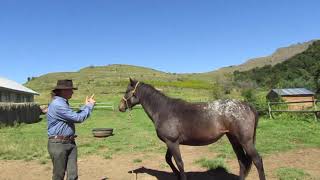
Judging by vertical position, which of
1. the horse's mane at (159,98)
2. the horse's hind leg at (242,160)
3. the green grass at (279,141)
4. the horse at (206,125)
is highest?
the horse's mane at (159,98)

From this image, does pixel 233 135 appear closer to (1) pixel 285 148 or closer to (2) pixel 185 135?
(2) pixel 185 135

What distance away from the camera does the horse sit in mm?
8023

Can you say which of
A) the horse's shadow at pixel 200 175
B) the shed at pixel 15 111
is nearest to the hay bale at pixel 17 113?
the shed at pixel 15 111

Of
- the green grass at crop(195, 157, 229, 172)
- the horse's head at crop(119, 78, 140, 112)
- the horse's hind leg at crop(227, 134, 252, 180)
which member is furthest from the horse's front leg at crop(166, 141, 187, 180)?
the green grass at crop(195, 157, 229, 172)

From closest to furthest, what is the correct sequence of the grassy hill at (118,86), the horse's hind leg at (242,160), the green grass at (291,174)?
the horse's hind leg at (242,160)
the green grass at (291,174)
the grassy hill at (118,86)

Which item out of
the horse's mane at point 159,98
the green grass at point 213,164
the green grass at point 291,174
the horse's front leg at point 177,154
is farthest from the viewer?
the green grass at point 213,164

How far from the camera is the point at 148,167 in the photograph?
10.7 meters

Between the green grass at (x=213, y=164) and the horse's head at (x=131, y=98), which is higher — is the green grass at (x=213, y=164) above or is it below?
below

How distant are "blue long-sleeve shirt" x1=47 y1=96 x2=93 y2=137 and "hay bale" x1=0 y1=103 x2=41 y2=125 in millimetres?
20682

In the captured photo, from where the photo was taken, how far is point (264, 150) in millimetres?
12594

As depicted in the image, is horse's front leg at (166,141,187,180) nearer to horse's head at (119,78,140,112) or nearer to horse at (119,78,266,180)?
horse at (119,78,266,180)

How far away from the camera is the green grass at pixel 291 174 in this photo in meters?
8.88

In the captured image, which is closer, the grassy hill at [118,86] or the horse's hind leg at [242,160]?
the horse's hind leg at [242,160]

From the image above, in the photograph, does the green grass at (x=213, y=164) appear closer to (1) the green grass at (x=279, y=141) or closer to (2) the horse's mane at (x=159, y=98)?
(1) the green grass at (x=279, y=141)
